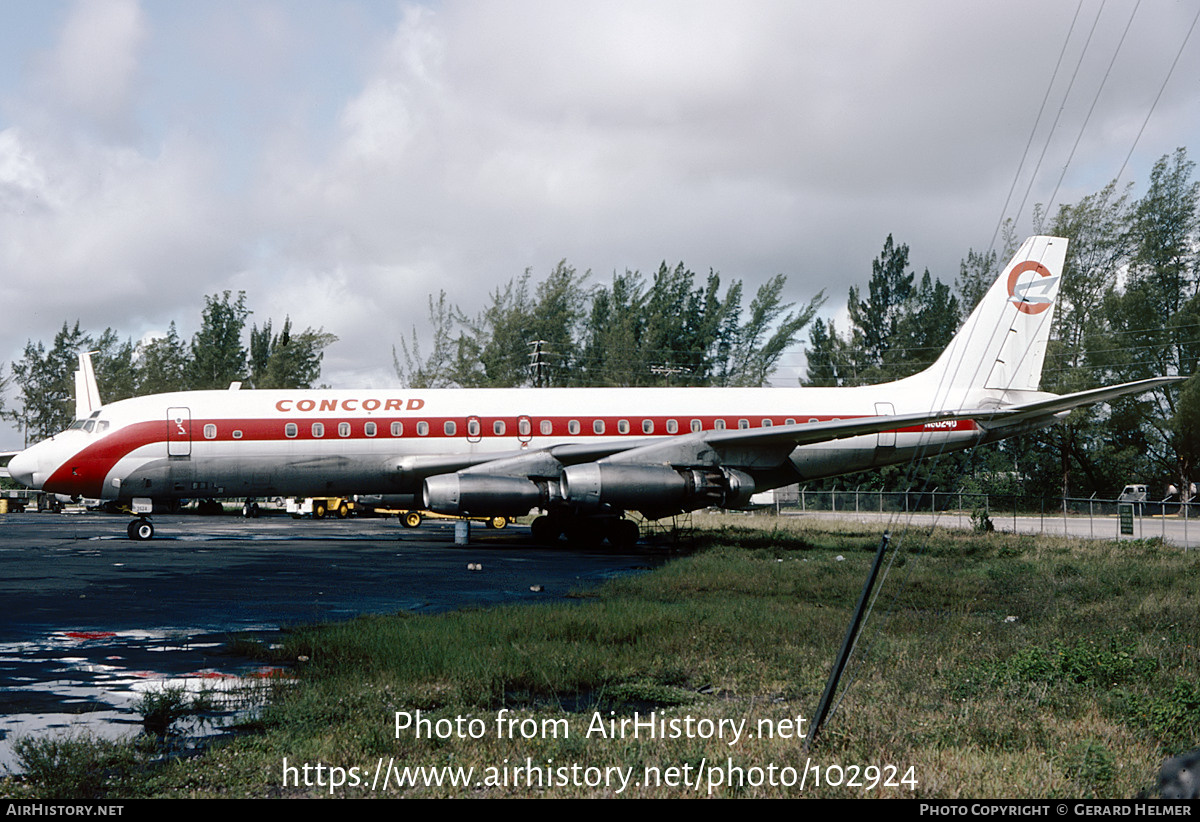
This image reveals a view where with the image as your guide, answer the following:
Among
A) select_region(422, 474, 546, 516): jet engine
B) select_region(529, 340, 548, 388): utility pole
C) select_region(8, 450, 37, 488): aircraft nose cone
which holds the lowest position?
select_region(422, 474, 546, 516): jet engine

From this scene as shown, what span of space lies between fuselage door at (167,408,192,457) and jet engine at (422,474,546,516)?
5951mm

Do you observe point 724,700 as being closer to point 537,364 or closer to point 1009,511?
point 1009,511

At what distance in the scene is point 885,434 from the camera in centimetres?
2409

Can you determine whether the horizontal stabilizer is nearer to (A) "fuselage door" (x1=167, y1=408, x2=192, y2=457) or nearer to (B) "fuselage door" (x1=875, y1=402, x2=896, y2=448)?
(B) "fuselage door" (x1=875, y1=402, x2=896, y2=448)

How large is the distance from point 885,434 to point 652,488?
737cm

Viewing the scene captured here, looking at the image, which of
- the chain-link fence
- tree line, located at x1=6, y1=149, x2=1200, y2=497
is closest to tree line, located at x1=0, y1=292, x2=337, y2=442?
tree line, located at x1=6, y1=149, x2=1200, y2=497

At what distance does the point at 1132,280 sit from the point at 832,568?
4177 centimetres

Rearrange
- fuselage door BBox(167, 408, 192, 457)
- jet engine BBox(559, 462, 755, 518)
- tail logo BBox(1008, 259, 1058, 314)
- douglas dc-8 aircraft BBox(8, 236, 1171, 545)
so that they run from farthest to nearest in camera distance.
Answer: tail logo BBox(1008, 259, 1058, 314)
fuselage door BBox(167, 408, 192, 457)
douglas dc-8 aircraft BBox(8, 236, 1171, 545)
jet engine BBox(559, 462, 755, 518)

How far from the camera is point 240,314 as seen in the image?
7069 centimetres

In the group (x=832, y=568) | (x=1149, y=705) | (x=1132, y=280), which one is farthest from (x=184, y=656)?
(x=1132, y=280)

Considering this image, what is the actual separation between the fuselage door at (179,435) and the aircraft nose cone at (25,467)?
3014mm

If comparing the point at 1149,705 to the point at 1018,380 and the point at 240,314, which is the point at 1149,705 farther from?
the point at 240,314

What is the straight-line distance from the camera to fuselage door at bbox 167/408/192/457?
2150 cm

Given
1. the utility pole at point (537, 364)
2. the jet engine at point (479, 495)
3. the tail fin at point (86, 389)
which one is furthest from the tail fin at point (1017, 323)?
the tail fin at point (86, 389)
